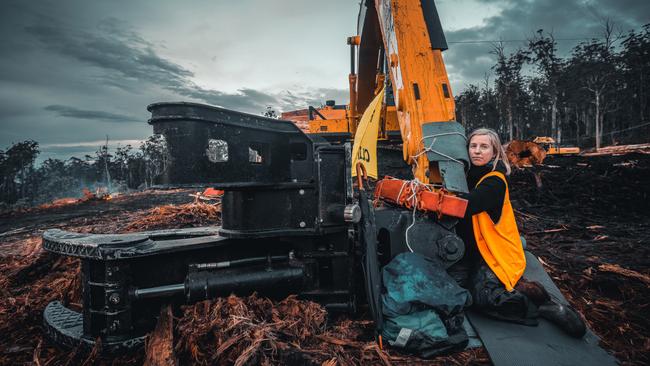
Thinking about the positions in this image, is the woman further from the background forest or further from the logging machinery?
the background forest

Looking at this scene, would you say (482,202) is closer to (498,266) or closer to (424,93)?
(498,266)

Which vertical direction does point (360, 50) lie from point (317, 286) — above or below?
above

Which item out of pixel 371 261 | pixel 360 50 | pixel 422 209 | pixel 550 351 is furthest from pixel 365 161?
pixel 360 50

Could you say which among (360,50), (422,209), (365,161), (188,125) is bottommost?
(422,209)

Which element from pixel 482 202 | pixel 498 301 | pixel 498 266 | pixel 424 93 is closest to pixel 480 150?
pixel 482 202

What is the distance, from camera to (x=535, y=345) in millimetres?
2236

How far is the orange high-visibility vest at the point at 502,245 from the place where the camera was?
2533 mm

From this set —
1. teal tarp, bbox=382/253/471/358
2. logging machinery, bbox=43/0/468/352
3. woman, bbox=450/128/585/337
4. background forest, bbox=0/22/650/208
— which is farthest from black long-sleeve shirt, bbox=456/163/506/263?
background forest, bbox=0/22/650/208

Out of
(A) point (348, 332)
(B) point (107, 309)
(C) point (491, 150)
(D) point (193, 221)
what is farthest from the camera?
(D) point (193, 221)

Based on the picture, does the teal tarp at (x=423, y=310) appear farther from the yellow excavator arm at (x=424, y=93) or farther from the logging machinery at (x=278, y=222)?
the yellow excavator arm at (x=424, y=93)

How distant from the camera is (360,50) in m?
6.04

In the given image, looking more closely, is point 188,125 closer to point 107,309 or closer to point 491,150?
point 107,309

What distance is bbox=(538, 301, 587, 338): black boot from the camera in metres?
2.33

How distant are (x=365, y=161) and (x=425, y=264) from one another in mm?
1016
